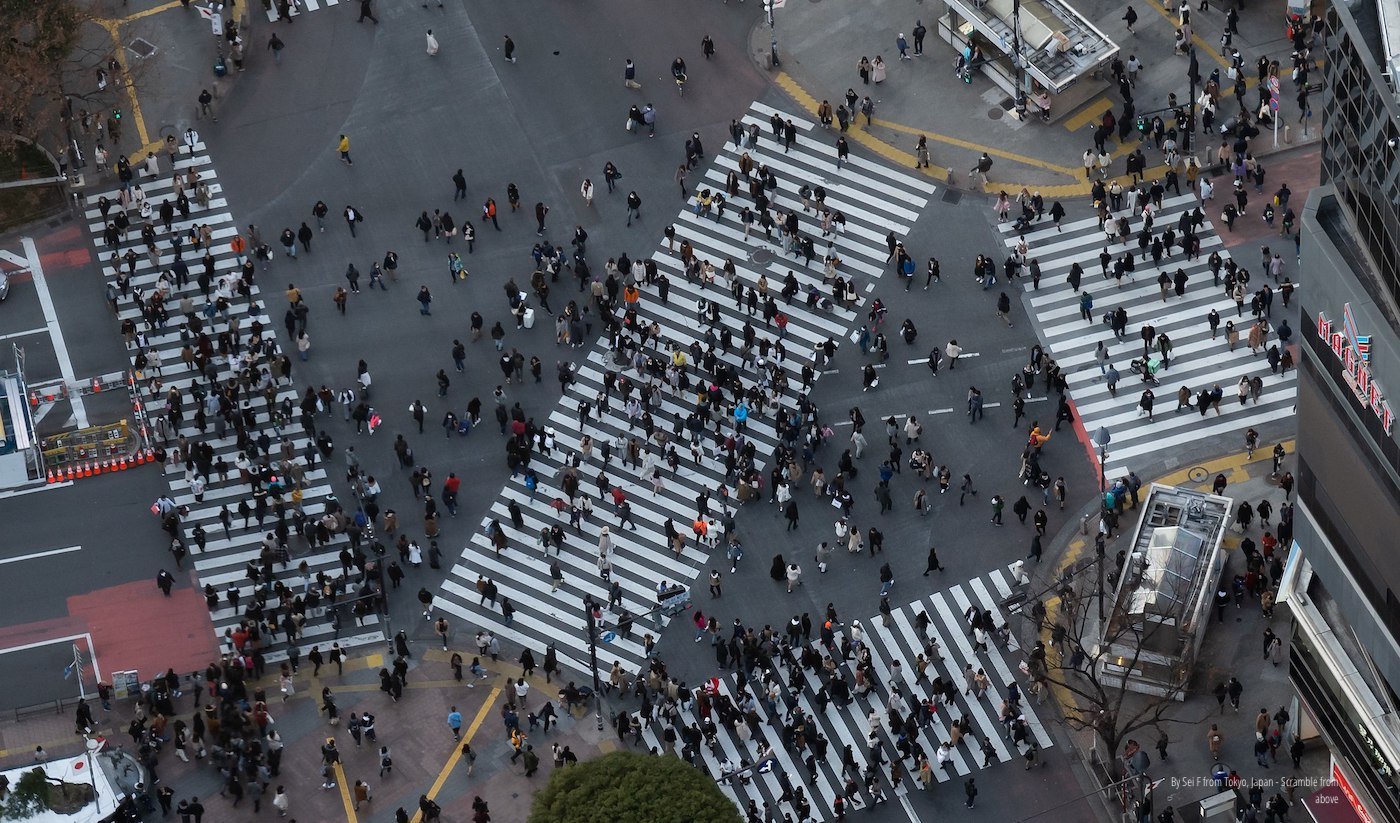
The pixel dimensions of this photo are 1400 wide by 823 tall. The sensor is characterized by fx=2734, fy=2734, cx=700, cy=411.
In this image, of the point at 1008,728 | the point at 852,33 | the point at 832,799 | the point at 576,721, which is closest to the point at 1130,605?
the point at 1008,728

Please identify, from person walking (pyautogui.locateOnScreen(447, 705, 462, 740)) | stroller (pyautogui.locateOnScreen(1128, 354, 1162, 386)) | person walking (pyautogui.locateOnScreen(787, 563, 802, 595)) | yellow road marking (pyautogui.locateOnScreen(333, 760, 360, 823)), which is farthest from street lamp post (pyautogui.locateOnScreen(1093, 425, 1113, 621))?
yellow road marking (pyautogui.locateOnScreen(333, 760, 360, 823))

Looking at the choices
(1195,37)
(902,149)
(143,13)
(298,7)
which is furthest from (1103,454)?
(143,13)

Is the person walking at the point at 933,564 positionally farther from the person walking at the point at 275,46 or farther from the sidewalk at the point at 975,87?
the person walking at the point at 275,46

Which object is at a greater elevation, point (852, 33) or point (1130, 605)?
point (852, 33)

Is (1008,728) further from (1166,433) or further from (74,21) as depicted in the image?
(74,21)

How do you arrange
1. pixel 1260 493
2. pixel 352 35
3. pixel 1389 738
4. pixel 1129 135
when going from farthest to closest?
pixel 352 35 < pixel 1129 135 < pixel 1260 493 < pixel 1389 738

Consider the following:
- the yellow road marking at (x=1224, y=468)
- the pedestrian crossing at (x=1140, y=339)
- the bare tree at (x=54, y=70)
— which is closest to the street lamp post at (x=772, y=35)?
the pedestrian crossing at (x=1140, y=339)
